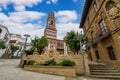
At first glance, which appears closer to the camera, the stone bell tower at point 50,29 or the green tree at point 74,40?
the green tree at point 74,40

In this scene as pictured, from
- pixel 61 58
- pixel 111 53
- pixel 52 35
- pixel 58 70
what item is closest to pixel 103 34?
pixel 111 53

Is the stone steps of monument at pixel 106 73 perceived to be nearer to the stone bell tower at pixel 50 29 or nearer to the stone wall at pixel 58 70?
the stone wall at pixel 58 70

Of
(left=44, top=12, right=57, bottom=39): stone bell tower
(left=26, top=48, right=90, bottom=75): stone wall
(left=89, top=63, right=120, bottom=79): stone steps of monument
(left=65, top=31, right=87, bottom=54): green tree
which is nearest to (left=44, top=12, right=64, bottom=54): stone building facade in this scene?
(left=44, top=12, right=57, bottom=39): stone bell tower

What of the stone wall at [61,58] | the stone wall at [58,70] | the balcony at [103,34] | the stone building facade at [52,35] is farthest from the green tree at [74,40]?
the stone building facade at [52,35]

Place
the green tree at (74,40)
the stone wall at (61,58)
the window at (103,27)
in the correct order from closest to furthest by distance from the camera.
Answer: the stone wall at (61,58) < the window at (103,27) < the green tree at (74,40)

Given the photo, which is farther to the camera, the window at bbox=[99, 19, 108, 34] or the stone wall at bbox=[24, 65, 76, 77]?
the window at bbox=[99, 19, 108, 34]

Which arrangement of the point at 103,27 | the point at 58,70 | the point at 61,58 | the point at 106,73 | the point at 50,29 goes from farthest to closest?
the point at 50,29
the point at 103,27
the point at 61,58
the point at 58,70
the point at 106,73

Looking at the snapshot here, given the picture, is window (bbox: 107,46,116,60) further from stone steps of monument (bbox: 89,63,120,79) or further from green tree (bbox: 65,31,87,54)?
green tree (bbox: 65,31,87,54)

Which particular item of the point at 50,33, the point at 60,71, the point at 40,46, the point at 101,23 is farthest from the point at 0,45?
the point at 101,23

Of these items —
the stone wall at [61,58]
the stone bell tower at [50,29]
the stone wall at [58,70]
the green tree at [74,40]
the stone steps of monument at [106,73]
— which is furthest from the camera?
the stone bell tower at [50,29]

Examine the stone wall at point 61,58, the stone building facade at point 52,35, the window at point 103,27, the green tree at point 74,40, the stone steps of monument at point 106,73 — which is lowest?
the stone steps of monument at point 106,73

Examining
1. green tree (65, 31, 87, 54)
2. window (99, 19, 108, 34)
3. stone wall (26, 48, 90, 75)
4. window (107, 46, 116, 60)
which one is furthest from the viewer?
green tree (65, 31, 87, 54)

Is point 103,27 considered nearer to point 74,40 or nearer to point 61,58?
point 74,40

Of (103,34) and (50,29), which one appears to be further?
(50,29)
